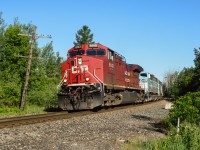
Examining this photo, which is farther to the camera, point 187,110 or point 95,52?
point 95,52

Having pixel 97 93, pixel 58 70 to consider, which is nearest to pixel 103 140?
pixel 97 93

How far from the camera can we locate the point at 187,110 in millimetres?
11961

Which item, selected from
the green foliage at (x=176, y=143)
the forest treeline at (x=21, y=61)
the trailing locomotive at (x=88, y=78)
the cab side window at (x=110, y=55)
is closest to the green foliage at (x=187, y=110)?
the green foliage at (x=176, y=143)

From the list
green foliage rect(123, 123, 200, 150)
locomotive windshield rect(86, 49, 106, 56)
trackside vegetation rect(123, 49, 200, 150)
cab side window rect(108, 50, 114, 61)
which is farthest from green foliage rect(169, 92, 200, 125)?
cab side window rect(108, 50, 114, 61)

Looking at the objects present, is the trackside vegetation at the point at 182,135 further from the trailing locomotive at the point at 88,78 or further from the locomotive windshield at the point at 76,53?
the locomotive windshield at the point at 76,53

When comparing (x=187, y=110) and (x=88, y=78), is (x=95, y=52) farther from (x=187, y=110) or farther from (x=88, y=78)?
(x=187, y=110)

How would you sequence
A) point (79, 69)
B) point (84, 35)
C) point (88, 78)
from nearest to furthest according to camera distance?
point (88, 78) → point (79, 69) → point (84, 35)

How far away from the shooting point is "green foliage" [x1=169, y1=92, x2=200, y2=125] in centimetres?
1191

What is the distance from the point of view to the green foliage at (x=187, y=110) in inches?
469

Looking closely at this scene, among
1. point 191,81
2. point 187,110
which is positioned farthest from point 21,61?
point 187,110

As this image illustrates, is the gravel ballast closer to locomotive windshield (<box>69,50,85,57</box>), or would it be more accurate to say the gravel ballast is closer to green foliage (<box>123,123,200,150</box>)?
green foliage (<box>123,123,200,150</box>)

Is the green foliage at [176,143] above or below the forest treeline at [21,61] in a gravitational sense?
below

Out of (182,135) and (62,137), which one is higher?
(182,135)

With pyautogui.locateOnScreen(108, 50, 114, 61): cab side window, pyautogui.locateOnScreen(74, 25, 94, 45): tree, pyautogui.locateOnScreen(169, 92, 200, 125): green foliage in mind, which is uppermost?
pyautogui.locateOnScreen(74, 25, 94, 45): tree
